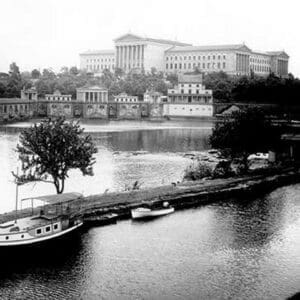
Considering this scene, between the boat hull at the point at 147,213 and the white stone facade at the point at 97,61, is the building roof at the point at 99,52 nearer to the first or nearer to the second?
the white stone facade at the point at 97,61

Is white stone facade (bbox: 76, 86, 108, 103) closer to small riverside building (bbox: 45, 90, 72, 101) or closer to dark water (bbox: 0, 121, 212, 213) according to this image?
small riverside building (bbox: 45, 90, 72, 101)

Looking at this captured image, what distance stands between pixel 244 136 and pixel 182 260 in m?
19.0

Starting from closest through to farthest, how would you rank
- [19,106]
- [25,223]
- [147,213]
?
[25,223]
[147,213]
[19,106]

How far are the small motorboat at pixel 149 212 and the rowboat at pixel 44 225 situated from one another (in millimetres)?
2821

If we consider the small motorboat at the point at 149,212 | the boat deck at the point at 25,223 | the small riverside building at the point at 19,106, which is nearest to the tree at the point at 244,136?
the small motorboat at the point at 149,212

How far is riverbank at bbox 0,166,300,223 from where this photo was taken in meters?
29.0

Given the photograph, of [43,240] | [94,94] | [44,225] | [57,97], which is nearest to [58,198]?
[44,225]

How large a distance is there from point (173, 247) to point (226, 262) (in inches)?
101

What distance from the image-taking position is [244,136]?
135ft

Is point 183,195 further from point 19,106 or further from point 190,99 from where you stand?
point 19,106

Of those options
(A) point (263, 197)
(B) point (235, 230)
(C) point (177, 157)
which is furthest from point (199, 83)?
(B) point (235, 230)

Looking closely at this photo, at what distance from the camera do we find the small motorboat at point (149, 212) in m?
29.2

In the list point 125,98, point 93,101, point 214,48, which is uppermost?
point 214,48

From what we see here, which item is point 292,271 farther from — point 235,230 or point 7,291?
point 7,291
